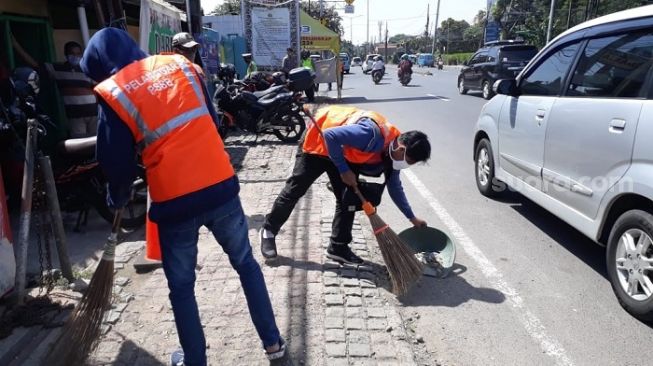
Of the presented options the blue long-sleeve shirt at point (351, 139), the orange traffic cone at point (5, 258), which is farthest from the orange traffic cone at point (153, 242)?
the blue long-sleeve shirt at point (351, 139)

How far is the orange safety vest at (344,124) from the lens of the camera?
11.4ft

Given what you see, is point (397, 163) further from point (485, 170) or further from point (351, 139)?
point (485, 170)

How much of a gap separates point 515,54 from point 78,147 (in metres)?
14.0

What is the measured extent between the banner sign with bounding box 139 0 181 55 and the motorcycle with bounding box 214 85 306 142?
169 cm

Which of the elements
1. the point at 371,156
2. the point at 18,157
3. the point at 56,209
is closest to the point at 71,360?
the point at 56,209

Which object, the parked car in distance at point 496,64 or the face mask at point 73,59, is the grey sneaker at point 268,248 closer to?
the face mask at point 73,59

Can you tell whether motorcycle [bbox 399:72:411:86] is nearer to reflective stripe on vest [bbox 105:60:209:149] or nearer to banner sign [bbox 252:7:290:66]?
banner sign [bbox 252:7:290:66]

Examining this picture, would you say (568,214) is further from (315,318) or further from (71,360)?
(71,360)

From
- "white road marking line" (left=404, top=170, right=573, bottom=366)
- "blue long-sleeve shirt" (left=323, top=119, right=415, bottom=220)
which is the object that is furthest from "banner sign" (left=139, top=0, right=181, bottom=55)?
"white road marking line" (left=404, top=170, right=573, bottom=366)

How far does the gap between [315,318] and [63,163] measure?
2924mm

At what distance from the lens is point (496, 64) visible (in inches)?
609

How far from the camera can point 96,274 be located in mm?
2633

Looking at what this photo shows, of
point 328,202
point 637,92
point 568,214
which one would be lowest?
point 328,202

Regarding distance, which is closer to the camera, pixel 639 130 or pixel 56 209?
pixel 639 130
